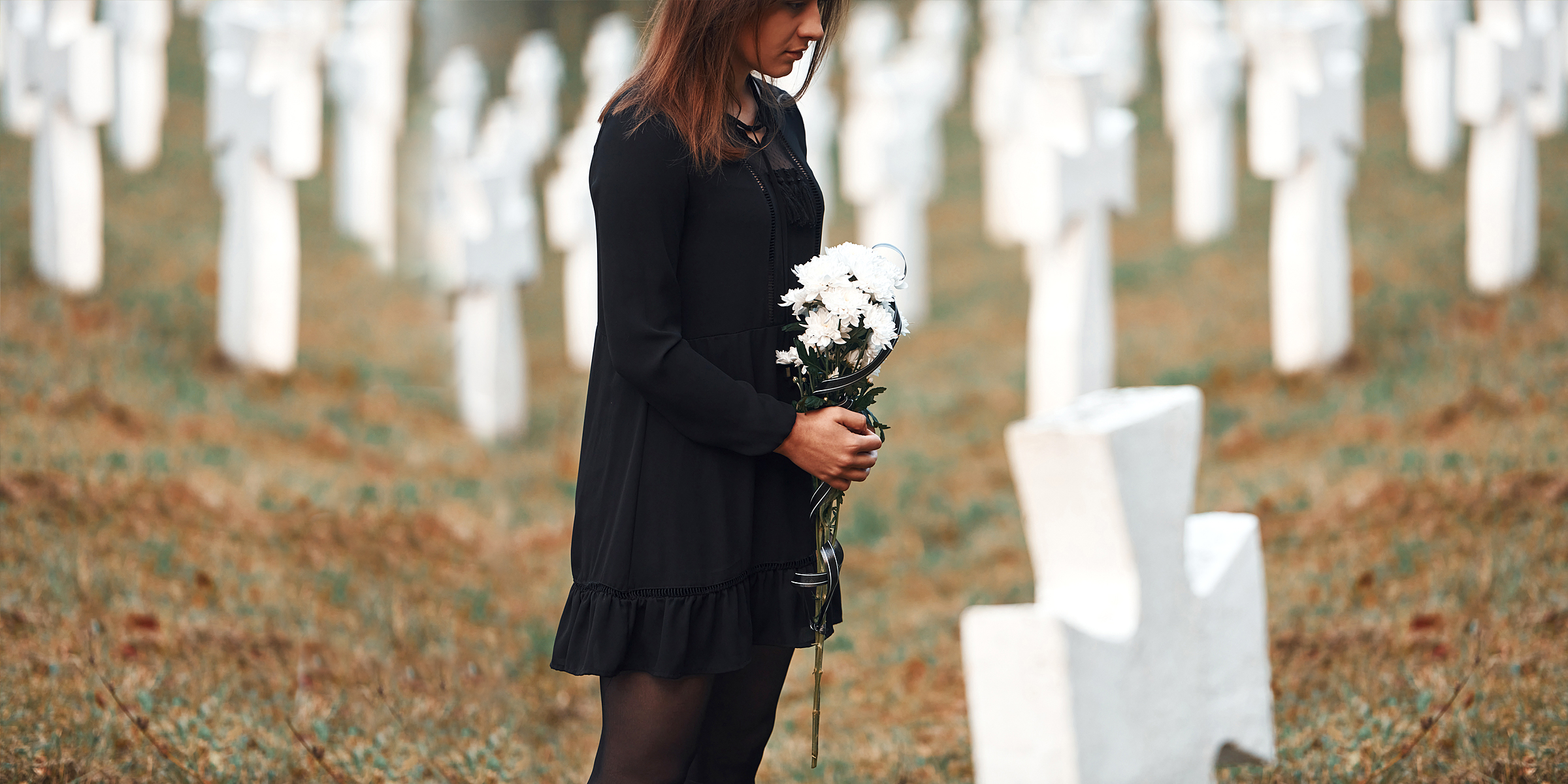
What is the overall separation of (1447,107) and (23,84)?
10498 millimetres

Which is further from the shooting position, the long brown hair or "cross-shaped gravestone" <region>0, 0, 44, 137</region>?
"cross-shaped gravestone" <region>0, 0, 44, 137</region>

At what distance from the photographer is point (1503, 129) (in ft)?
24.4

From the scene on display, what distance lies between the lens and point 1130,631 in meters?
2.75

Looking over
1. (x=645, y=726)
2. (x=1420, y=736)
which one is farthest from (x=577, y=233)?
(x=645, y=726)

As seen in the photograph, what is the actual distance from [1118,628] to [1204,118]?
9845 mm

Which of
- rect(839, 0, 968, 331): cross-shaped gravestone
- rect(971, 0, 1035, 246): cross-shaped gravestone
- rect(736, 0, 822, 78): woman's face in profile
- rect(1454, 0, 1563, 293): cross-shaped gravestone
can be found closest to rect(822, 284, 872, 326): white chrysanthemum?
rect(736, 0, 822, 78): woman's face in profile

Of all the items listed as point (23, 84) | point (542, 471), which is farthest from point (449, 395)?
point (23, 84)

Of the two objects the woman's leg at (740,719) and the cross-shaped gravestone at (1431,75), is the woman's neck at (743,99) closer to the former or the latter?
the woman's leg at (740,719)

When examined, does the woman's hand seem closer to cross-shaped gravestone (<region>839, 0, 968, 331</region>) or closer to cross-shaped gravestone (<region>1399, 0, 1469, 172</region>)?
cross-shaped gravestone (<region>839, 0, 968, 331</region>)

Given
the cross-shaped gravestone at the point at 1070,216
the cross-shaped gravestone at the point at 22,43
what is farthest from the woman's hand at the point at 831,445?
the cross-shaped gravestone at the point at 22,43

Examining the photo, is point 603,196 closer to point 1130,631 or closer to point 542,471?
point 1130,631

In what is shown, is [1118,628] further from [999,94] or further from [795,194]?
[999,94]

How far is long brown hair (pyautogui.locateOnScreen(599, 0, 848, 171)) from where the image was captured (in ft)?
7.34

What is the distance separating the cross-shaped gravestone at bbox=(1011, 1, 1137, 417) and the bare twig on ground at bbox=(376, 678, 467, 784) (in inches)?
161
